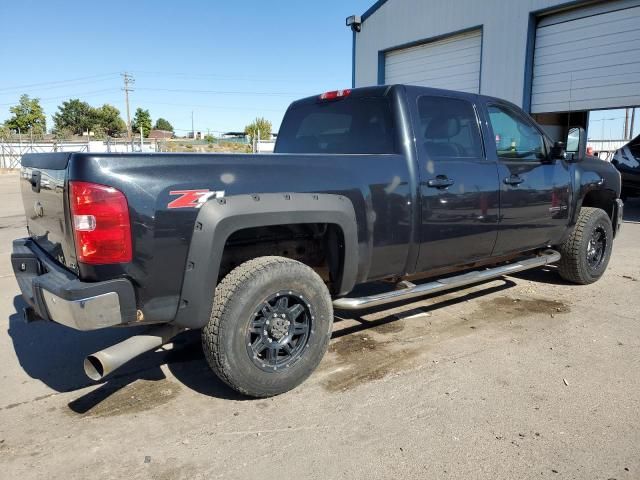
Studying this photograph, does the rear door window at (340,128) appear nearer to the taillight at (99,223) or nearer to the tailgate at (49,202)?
the taillight at (99,223)

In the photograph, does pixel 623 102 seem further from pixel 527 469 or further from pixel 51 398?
pixel 51 398

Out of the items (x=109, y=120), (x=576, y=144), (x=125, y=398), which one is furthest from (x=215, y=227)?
(x=109, y=120)

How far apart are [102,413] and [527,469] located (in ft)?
7.58

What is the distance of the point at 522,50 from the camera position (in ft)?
44.3

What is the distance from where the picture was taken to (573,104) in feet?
42.5

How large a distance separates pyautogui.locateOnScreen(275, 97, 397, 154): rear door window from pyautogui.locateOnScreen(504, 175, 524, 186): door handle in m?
1.22

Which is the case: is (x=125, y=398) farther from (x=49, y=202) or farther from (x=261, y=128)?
(x=261, y=128)

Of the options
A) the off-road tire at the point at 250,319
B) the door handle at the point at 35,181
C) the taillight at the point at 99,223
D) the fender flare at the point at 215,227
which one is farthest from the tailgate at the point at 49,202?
the off-road tire at the point at 250,319

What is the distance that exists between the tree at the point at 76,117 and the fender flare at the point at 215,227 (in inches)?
3477

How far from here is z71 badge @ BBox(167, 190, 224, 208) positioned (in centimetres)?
259

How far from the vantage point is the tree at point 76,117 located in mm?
82250

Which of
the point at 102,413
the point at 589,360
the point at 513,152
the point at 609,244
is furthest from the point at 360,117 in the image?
the point at 609,244

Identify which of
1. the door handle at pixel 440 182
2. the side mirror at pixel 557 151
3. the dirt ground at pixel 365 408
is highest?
the side mirror at pixel 557 151

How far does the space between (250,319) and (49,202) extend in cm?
137
